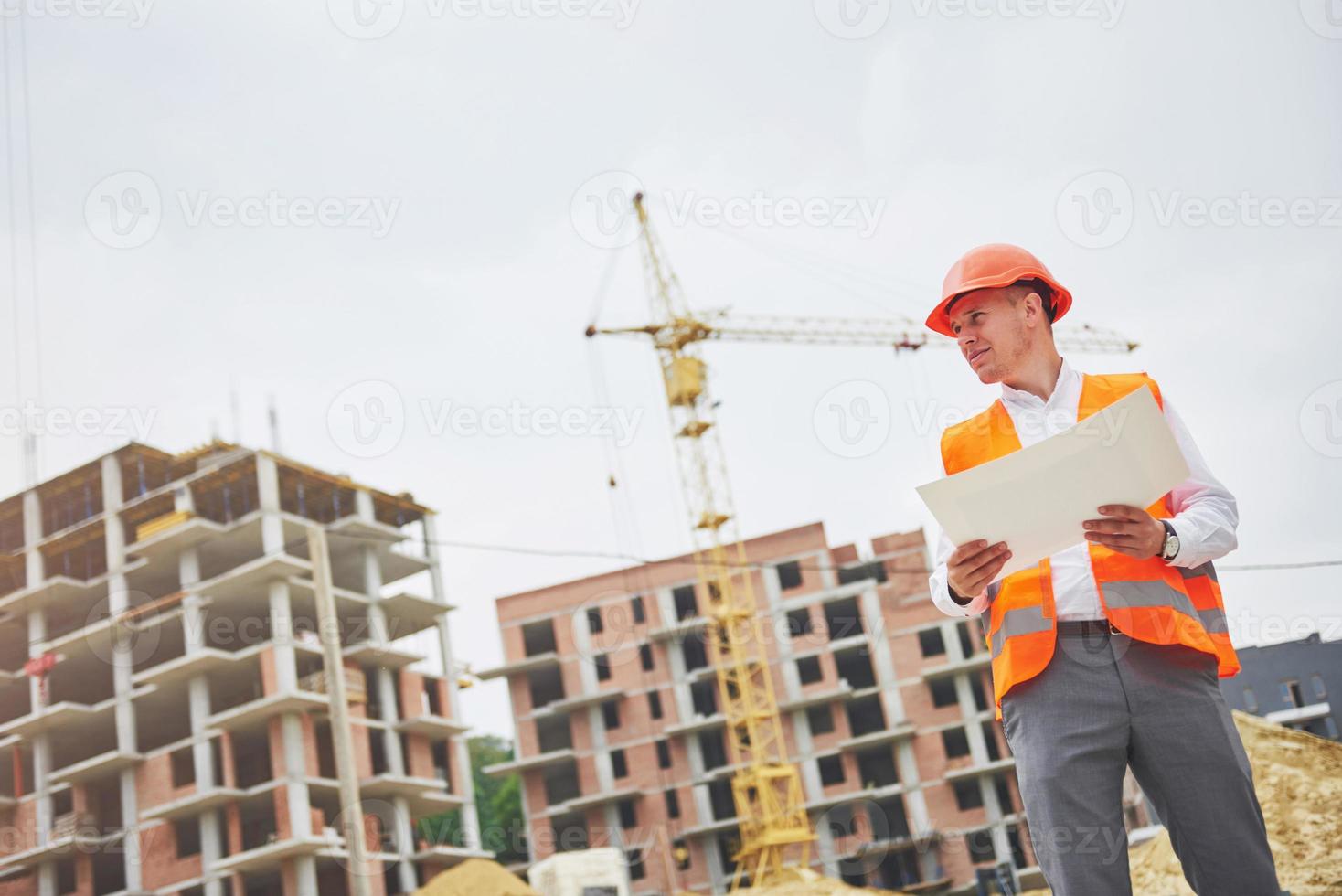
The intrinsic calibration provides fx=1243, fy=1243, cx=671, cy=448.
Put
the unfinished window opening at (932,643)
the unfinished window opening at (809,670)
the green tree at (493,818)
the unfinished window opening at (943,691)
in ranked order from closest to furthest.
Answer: the unfinished window opening at (943,691) → the unfinished window opening at (809,670) → the unfinished window opening at (932,643) → the green tree at (493,818)

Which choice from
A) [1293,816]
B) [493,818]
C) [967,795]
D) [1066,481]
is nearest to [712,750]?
[967,795]

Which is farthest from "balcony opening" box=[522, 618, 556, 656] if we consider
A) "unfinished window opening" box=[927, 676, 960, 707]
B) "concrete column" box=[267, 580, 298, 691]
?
"unfinished window opening" box=[927, 676, 960, 707]

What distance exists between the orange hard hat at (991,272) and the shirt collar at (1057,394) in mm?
199

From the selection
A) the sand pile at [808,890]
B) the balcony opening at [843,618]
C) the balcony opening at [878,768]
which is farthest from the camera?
the balcony opening at [843,618]

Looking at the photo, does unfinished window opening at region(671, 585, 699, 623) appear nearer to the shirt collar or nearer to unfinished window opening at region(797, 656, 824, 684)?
unfinished window opening at region(797, 656, 824, 684)

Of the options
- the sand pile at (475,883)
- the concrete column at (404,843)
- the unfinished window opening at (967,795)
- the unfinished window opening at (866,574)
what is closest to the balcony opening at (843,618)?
the unfinished window opening at (866,574)

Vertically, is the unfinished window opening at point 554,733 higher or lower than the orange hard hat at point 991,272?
higher

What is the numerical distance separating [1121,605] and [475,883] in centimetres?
2809

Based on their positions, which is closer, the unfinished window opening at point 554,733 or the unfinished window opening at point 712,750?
the unfinished window opening at point 712,750

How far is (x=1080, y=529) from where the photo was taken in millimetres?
2490

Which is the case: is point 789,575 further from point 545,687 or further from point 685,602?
point 545,687

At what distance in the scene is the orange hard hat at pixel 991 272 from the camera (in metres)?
2.82

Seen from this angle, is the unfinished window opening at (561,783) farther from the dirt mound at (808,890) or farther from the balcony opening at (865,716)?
the dirt mound at (808,890)

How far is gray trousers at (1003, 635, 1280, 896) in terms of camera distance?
8.38ft
